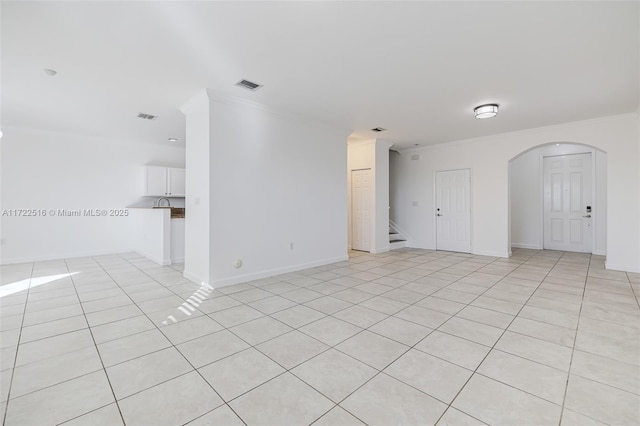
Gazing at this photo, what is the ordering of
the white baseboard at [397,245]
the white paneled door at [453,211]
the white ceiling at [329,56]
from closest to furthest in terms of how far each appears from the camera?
the white ceiling at [329,56] → the white paneled door at [453,211] → the white baseboard at [397,245]

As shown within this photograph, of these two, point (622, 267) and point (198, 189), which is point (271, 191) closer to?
point (198, 189)

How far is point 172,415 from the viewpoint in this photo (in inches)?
61.1

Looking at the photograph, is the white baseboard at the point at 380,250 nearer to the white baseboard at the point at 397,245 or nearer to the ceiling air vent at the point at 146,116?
the white baseboard at the point at 397,245

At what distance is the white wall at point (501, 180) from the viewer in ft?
16.0

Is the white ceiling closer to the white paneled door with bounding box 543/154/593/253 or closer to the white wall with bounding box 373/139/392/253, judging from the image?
the white wall with bounding box 373/139/392/253

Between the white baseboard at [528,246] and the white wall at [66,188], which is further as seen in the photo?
the white baseboard at [528,246]

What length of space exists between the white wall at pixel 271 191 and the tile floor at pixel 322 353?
624mm

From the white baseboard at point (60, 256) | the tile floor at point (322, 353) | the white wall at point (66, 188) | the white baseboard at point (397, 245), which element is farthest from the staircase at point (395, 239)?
the white baseboard at point (60, 256)

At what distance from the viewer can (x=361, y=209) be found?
23.4 ft

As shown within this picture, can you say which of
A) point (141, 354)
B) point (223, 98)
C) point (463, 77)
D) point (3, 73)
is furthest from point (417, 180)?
point (3, 73)

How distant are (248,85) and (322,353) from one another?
3.25 meters

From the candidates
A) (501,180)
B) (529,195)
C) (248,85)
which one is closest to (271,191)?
(248,85)

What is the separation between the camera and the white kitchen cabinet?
6922mm

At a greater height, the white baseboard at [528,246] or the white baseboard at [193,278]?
the white baseboard at [528,246]
